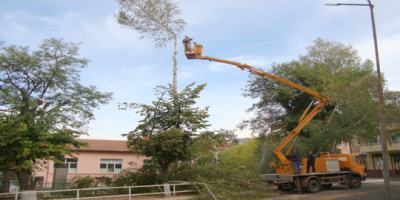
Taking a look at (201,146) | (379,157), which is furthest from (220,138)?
(379,157)

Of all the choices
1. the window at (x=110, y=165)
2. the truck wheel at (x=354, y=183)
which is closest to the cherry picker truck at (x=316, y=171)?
the truck wheel at (x=354, y=183)

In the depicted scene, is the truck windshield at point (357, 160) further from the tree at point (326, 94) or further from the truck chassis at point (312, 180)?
the tree at point (326, 94)

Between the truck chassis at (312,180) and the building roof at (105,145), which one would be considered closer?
the truck chassis at (312,180)

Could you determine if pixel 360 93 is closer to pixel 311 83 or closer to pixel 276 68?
pixel 311 83

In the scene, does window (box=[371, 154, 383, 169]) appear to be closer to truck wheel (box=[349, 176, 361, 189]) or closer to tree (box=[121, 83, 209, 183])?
truck wheel (box=[349, 176, 361, 189])

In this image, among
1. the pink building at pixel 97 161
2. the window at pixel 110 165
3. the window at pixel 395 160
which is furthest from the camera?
the window at pixel 395 160

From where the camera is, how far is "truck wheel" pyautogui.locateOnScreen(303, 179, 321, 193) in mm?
15847

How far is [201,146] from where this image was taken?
15.5 metres

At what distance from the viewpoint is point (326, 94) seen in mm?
22500

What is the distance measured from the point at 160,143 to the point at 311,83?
17.6 meters

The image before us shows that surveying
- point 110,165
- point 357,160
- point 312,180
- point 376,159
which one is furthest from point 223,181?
point 376,159

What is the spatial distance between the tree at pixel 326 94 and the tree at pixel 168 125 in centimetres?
1087

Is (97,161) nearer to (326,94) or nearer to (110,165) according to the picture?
(110,165)

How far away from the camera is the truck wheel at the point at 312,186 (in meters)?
15.8
